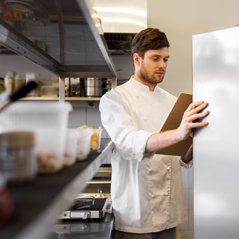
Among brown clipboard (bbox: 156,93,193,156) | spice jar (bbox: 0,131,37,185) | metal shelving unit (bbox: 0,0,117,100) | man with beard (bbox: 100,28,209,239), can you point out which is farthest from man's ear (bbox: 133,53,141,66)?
spice jar (bbox: 0,131,37,185)

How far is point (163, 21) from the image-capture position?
325 centimetres

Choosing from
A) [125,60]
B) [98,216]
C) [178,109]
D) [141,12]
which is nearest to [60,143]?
[178,109]

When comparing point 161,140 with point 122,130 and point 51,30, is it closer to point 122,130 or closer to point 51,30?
point 122,130

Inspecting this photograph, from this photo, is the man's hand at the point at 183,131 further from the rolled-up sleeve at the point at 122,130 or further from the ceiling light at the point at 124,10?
the ceiling light at the point at 124,10

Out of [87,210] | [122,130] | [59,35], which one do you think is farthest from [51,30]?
[87,210]

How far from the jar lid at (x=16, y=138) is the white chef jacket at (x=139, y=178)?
1024 mm

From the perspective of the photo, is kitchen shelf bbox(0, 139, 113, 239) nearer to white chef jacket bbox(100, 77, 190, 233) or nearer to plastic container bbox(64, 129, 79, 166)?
plastic container bbox(64, 129, 79, 166)

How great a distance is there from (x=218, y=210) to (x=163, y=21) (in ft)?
8.53

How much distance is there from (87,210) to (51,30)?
0.94 meters

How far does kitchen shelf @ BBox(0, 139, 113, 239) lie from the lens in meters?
0.31

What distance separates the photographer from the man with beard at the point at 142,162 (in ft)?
4.85

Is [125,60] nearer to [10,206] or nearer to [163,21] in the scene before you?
[163,21]

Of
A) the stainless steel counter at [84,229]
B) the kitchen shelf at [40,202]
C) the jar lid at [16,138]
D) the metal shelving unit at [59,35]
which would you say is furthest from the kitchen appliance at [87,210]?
the jar lid at [16,138]

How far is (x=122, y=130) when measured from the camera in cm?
141
